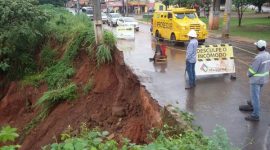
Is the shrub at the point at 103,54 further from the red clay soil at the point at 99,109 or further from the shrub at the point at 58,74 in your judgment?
the shrub at the point at 58,74

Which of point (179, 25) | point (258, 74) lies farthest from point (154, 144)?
point (179, 25)

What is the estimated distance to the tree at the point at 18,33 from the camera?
53.9ft

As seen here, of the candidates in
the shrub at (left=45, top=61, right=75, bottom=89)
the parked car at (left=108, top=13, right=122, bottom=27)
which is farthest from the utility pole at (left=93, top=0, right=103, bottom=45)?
the parked car at (left=108, top=13, right=122, bottom=27)

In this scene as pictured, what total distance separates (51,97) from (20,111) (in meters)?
2.92

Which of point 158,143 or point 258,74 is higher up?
point 258,74

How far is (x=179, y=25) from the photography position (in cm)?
2353

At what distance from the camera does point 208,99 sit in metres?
11.7

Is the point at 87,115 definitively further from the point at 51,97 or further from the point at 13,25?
the point at 13,25

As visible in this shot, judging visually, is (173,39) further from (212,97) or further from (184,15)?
(212,97)

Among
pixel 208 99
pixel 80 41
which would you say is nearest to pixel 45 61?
pixel 80 41

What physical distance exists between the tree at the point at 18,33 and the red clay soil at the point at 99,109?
189 centimetres

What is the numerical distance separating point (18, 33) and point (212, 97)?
877 cm

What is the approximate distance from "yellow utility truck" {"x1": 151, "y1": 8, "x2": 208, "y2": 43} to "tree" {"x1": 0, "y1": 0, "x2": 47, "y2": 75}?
872 cm

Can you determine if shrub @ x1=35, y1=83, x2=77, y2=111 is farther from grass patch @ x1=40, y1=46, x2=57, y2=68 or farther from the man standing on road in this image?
the man standing on road
